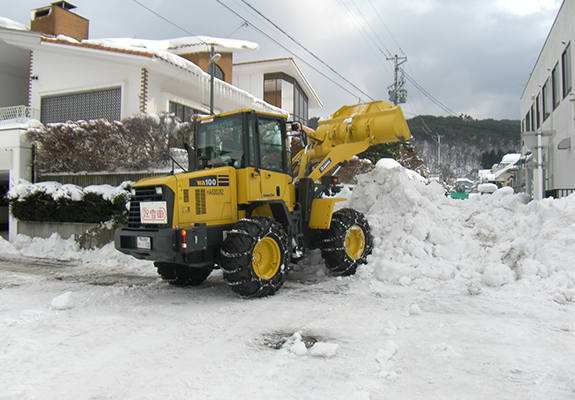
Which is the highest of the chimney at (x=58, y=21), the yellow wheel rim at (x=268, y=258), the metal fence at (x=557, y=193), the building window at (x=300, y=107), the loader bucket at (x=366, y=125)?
the chimney at (x=58, y=21)

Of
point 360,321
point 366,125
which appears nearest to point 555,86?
point 366,125

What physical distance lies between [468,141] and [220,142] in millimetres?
78059

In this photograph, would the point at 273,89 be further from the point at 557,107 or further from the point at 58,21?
the point at 557,107

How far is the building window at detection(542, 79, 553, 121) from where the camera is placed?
18.4 meters

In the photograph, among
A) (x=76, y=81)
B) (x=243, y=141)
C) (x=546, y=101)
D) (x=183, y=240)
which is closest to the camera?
(x=183, y=240)

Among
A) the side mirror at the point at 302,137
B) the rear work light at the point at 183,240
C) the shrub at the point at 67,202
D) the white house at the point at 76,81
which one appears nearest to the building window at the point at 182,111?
the white house at the point at 76,81

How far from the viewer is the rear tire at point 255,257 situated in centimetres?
577

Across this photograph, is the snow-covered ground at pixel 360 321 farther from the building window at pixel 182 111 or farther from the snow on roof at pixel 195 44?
the snow on roof at pixel 195 44

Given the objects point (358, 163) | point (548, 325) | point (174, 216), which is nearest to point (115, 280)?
point (174, 216)

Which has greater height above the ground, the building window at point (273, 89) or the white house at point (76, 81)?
the building window at point (273, 89)

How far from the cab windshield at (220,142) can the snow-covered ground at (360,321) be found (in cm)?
220

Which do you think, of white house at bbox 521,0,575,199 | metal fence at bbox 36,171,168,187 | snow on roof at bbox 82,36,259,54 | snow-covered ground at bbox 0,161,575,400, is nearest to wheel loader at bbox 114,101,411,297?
snow-covered ground at bbox 0,161,575,400

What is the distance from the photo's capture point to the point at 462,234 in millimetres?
8000

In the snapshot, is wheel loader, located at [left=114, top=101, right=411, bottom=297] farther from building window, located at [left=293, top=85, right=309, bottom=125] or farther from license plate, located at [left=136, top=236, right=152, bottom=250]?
building window, located at [left=293, top=85, right=309, bottom=125]
